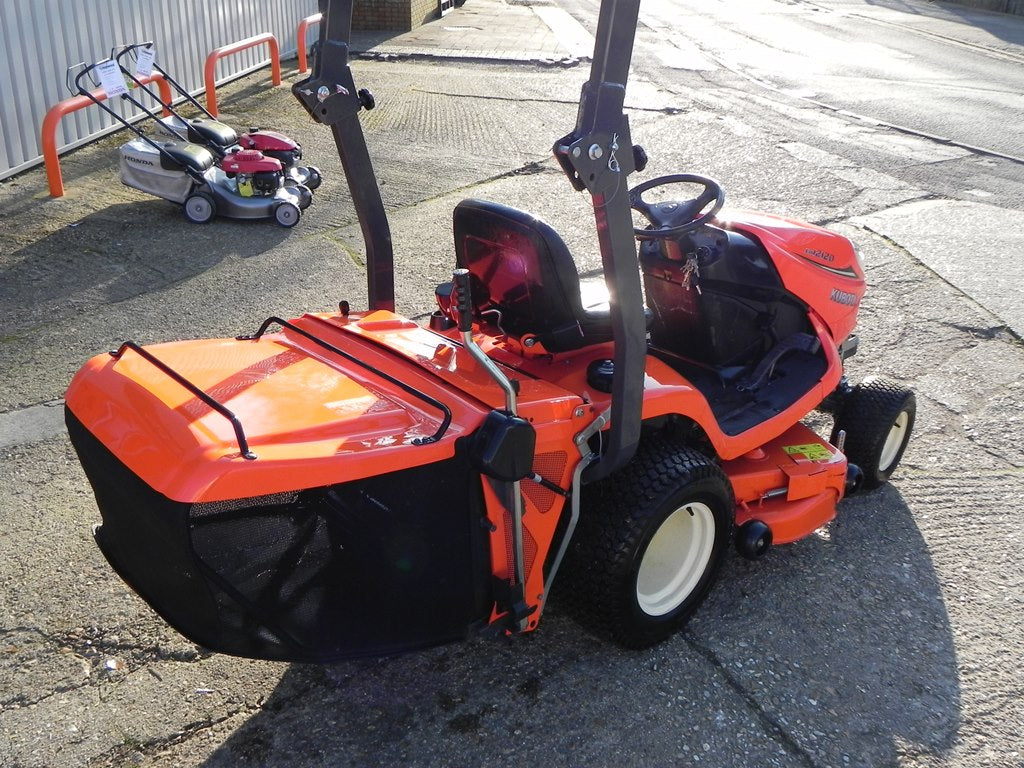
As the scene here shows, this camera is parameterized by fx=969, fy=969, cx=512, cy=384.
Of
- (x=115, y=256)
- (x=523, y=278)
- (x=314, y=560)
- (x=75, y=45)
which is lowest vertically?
(x=115, y=256)

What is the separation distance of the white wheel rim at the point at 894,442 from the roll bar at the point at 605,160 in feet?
5.56

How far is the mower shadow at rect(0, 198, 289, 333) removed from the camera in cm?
533

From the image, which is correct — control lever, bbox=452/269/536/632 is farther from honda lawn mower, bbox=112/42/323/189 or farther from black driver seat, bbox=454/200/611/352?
honda lawn mower, bbox=112/42/323/189

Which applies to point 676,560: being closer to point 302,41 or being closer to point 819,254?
point 819,254

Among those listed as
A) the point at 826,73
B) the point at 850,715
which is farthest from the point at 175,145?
the point at 826,73

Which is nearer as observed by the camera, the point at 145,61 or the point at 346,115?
the point at 346,115

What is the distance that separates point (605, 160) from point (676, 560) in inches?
51.9

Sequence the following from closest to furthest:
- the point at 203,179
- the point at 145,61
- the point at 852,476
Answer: the point at 852,476
the point at 203,179
the point at 145,61

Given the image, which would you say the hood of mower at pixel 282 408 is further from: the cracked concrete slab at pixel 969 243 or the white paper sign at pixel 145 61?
the white paper sign at pixel 145 61

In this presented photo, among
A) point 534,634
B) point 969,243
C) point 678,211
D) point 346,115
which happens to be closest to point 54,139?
point 346,115

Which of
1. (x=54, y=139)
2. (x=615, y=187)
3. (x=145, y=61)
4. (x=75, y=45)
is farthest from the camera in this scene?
(x=75, y=45)

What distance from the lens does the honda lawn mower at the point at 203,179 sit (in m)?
6.47

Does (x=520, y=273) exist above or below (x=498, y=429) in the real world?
above

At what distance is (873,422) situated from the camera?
375 centimetres
